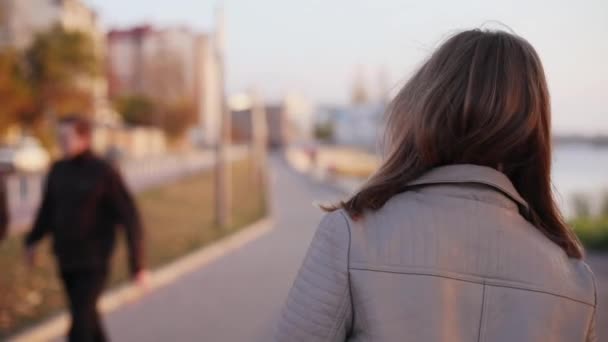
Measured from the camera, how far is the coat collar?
1495 mm

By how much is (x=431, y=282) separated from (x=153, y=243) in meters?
11.0

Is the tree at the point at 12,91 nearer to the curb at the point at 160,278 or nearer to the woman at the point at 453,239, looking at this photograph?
the curb at the point at 160,278

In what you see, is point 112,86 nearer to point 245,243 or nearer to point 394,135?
point 245,243

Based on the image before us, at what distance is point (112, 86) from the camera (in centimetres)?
7494

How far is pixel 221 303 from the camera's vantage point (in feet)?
23.7

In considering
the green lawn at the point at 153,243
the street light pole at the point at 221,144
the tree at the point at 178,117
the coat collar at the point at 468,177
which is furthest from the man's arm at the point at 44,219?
the tree at the point at 178,117

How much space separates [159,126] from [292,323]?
60.7 metres

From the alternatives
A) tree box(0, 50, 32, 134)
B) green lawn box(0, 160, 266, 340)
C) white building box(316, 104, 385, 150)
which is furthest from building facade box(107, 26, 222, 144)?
green lawn box(0, 160, 266, 340)

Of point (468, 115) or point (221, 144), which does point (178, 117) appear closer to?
point (221, 144)

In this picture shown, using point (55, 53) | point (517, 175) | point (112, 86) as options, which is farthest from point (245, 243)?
point (112, 86)

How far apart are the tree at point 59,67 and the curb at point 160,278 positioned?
681 inches

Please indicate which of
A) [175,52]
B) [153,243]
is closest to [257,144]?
[153,243]

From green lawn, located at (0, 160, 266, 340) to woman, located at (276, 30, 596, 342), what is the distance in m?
5.23

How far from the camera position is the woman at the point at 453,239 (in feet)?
4.66
